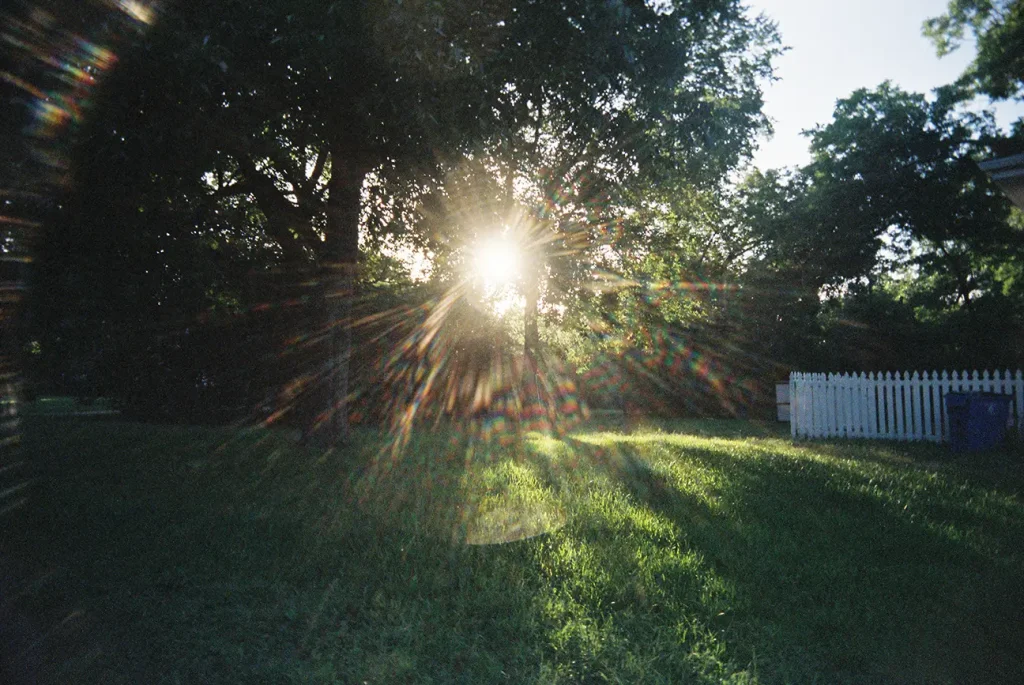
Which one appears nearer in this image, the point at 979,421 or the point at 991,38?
the point at 979,421

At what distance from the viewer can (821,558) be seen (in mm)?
5406

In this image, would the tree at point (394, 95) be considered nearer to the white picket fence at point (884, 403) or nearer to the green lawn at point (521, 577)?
the green lawn at point (521, 577)

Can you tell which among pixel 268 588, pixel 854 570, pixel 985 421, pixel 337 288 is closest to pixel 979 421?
pixel 985 421

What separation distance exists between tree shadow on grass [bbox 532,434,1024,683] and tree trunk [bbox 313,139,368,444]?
15.1 feet

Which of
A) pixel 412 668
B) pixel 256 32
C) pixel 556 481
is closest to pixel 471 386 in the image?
pixel 556 481

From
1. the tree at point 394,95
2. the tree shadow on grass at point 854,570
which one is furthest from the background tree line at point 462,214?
the tree shadow on grass at point 854,570

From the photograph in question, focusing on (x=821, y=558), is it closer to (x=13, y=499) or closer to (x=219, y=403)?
(x=13, y=499)

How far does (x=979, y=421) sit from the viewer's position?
12742 millimetres

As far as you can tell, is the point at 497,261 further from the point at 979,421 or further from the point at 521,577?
the point at 521,577

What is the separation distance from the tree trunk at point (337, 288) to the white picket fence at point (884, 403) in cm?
1064

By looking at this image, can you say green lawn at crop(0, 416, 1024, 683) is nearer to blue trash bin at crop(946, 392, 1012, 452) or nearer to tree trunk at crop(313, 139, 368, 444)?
tree trunk at crop(313, 139, 368, 444)

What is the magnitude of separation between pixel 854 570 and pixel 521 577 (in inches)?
100

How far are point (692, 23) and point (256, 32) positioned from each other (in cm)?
578

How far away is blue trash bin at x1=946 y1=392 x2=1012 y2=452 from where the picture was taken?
12.7 m
